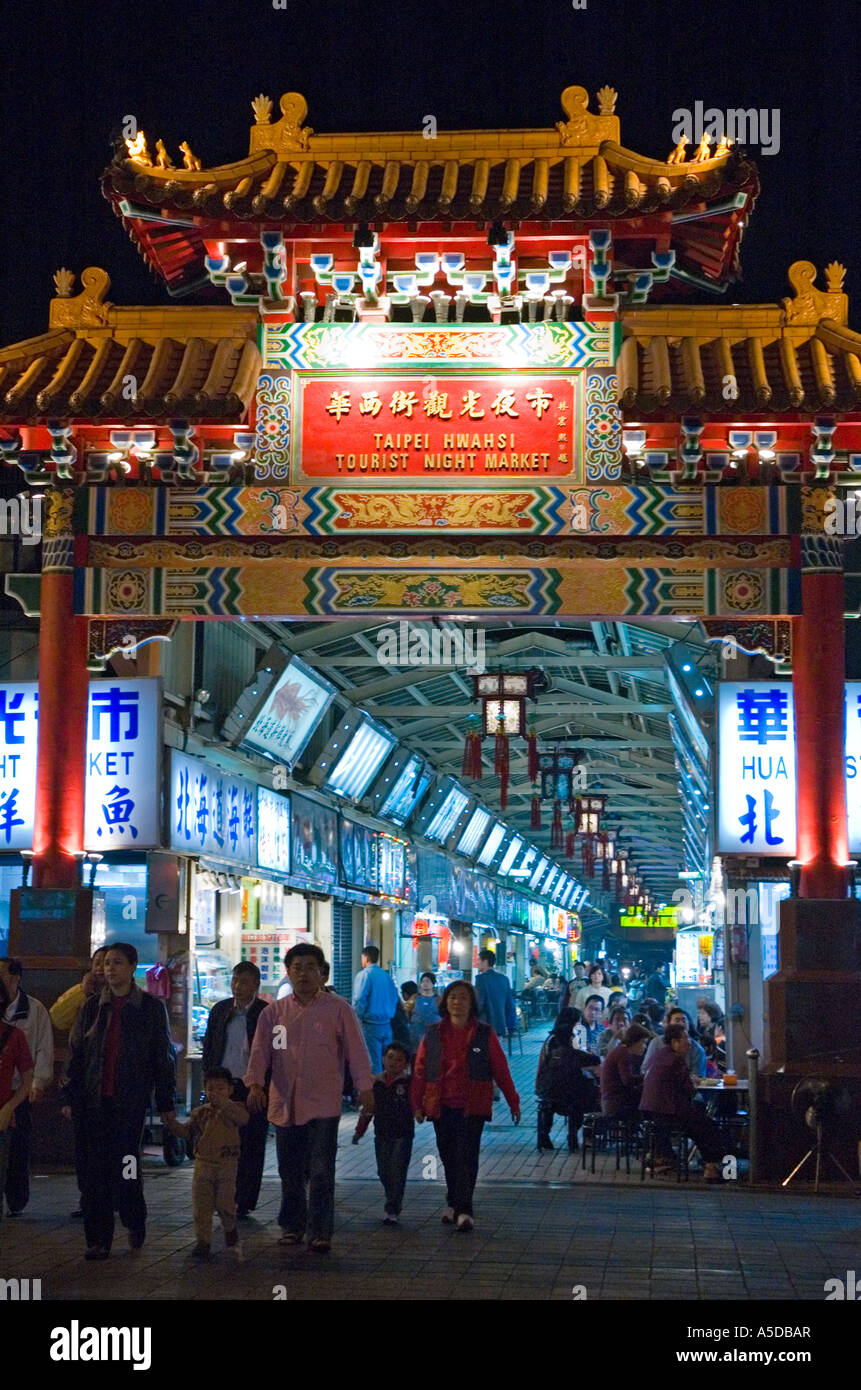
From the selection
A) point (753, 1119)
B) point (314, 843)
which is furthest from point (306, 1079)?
point (314, 843)

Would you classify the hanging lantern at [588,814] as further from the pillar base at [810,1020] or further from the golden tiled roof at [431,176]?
the golden tiled roof at [431,176]

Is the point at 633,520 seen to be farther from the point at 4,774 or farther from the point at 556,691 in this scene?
the point at 556,691

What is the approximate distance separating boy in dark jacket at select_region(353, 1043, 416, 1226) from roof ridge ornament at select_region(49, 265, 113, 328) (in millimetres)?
7351

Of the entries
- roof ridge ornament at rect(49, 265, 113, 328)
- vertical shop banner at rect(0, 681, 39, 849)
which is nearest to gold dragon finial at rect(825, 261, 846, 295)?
roof ridge ornament at rect(49, 265, 113, 328)

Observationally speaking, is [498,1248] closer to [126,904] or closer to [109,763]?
[109,763]

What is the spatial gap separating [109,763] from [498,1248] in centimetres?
699

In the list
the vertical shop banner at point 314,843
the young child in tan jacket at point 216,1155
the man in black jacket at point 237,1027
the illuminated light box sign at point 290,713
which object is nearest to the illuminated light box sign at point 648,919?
the vertical shop banner at point 314,843

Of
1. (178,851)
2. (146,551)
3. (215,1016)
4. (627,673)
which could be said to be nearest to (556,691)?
(627,673)

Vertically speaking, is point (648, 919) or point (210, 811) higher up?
point (210, 811)

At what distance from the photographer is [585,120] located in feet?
48.6

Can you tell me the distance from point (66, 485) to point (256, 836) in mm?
6685

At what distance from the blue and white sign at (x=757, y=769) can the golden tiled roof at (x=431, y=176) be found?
4527 millimetres

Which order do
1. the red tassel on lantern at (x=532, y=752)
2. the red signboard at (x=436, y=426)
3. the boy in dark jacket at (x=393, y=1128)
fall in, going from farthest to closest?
1. the red tassel on lantern at (x=532, y=752)
2. the red signboard at (x=436, y=426)
3. the boy in dark jacket at (x=393, y=1128)

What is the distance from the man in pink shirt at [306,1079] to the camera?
9.95 meters
